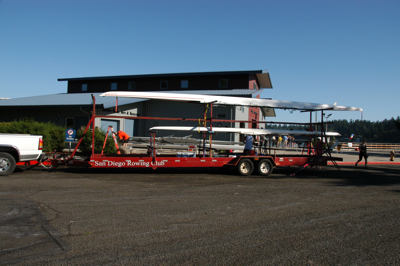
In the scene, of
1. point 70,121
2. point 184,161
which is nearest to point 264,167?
point 184,161

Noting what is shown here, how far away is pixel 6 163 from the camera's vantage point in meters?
10.4

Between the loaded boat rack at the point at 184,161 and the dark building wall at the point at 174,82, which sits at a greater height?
the dark building wall at the point at 174,82

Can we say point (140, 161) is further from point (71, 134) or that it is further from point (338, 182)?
point (338, 182)

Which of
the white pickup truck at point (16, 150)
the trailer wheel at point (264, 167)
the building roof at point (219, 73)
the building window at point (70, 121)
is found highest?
the building roof at point (219, 73)

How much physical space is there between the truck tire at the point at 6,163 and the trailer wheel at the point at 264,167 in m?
8.84

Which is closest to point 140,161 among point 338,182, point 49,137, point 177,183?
point 177,183

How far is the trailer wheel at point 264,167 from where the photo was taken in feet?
38.9

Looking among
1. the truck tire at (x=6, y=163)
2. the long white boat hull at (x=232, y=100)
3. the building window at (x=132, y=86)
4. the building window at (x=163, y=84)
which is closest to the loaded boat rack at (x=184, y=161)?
the long white boat hull at (x=232, y=100)

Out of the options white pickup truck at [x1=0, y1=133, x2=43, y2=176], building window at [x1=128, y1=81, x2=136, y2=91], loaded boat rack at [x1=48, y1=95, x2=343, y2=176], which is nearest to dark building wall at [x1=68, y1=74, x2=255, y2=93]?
building window at [x1=128, y1=81, x2=136, y2=91]

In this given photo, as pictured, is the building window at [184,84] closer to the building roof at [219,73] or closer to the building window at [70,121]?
the building roof at [219,73]

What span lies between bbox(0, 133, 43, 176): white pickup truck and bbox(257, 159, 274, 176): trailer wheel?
27.1 ft

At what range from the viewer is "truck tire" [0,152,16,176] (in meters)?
10.3

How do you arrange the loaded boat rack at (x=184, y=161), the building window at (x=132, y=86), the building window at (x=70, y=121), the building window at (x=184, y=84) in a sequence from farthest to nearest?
the building window at (x=132, y=86) → the building window at (x=184, y=84) → the building window at (x=70, y=121) → the loaded boat rack at (x=184, y=161)

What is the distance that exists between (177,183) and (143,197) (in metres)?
2.26
